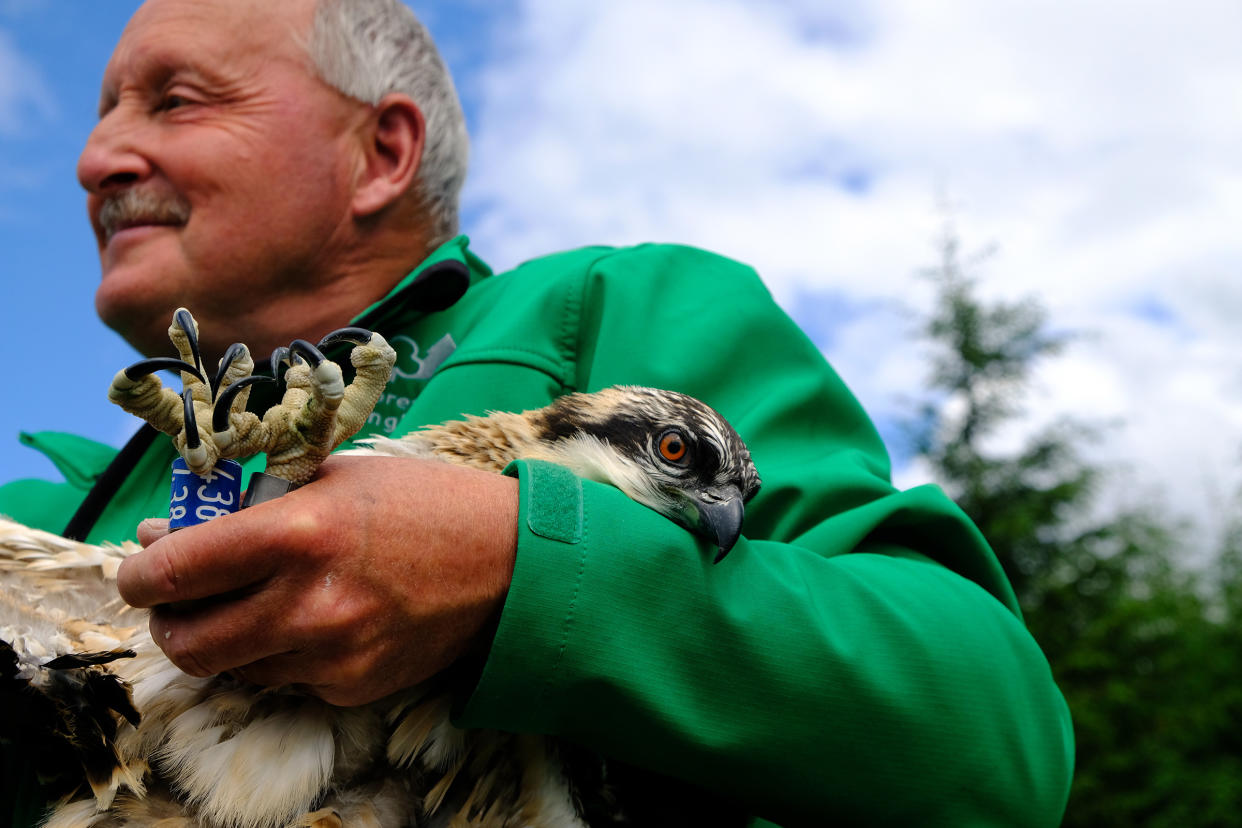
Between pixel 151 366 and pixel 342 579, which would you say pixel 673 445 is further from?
pixel 151 366

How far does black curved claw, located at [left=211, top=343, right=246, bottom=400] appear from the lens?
172 centimetres

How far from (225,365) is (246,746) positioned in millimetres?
764

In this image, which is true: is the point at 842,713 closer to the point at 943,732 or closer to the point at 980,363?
the point at 943,732

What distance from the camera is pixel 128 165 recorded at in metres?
3.42

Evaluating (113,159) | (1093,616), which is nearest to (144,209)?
(113,159)

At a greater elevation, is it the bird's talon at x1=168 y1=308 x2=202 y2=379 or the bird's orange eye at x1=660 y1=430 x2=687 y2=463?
the bird's talon at x1=168 y1=308 x2=202 y2=379

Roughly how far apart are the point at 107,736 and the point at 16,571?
0.48 meters

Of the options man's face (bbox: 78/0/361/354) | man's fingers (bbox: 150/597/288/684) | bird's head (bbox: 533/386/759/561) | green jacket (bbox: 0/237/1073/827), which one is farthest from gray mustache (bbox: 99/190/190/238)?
man's fingers (bbox: 150/597/288/684)

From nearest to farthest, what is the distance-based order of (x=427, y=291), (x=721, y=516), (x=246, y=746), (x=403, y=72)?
(x=246, y=746) < (x=721, y=516) < (x=427, y=291) < (x=403, y=72)

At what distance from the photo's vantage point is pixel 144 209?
11.1 feet

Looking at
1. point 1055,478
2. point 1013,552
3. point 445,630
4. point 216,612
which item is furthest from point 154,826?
point 1055,478

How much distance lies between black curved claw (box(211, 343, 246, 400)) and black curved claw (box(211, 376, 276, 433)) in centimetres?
8

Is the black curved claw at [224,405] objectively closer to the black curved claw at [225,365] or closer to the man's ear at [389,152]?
the black curved claw at [225,365]

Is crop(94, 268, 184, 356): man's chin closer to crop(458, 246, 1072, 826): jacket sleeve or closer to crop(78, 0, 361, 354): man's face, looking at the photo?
crop(78, 0, 361, 354): man's face
